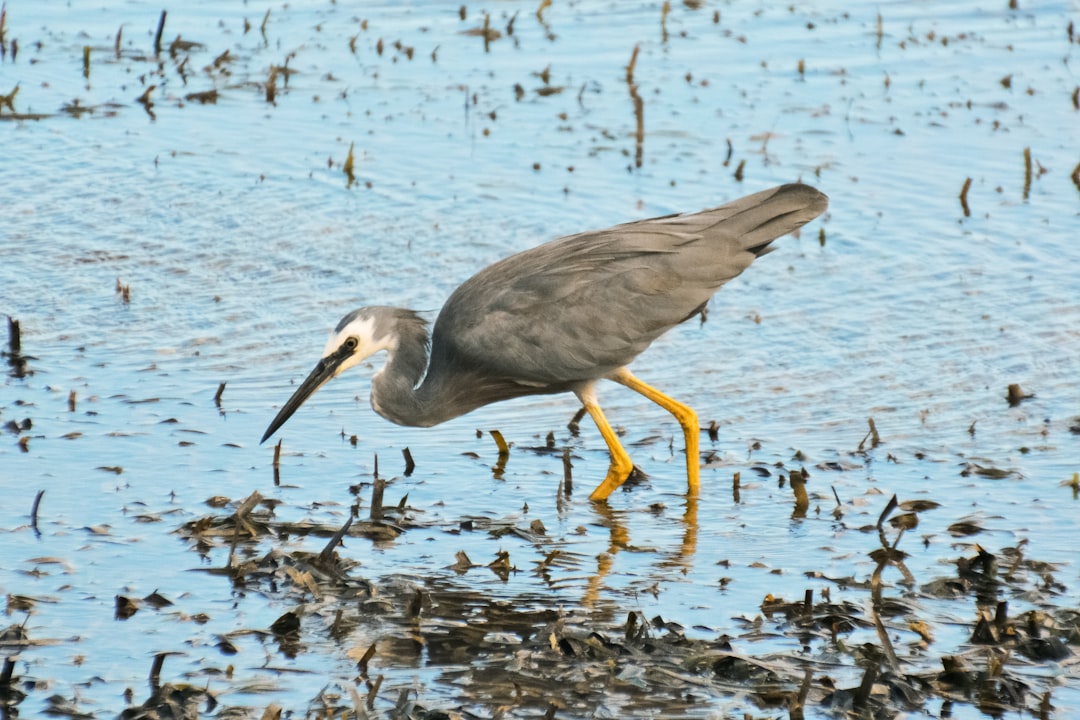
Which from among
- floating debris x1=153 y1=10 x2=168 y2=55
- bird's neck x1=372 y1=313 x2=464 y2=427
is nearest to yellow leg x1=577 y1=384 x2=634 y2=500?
bird's neck x1=372 y1=313 x2=464 y2=427

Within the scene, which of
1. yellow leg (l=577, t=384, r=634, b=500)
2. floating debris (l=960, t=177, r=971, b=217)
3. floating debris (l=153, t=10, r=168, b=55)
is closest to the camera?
yellow leg (l=577, t=384, r=634, b=500)

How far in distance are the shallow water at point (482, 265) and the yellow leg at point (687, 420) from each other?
0.32 ft

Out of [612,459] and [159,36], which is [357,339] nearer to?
[612,459]

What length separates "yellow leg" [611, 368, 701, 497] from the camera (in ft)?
25.6

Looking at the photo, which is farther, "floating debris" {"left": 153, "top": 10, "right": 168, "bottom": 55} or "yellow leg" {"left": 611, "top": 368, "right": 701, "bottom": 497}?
"floating debris" {"left": 153, "top": 10, "right": 168, "bottom": 55}

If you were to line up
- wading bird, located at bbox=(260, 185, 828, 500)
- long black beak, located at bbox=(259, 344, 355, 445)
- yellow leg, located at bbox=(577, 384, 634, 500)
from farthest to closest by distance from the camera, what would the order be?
wading bird, located at bbox=(260, 185, 828, 500)
yellow leg, located at bbox=(577, 384, 634, 500)
long black beak, located at bbox=(259, 344, 355, 445)

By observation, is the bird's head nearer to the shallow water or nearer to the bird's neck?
the bird's neck

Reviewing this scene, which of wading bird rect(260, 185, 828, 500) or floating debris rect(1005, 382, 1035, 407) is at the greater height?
wading bird rect(260, 185, 828, 500)

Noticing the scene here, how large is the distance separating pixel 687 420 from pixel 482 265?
2951mm

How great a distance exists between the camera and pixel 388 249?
1092cm

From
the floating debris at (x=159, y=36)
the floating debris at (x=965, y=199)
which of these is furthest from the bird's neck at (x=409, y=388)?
the floating debris at (x=159, y=36)

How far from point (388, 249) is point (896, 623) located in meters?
5.71

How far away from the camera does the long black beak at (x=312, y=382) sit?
7.46 m

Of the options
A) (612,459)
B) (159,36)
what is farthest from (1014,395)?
(159,36)
